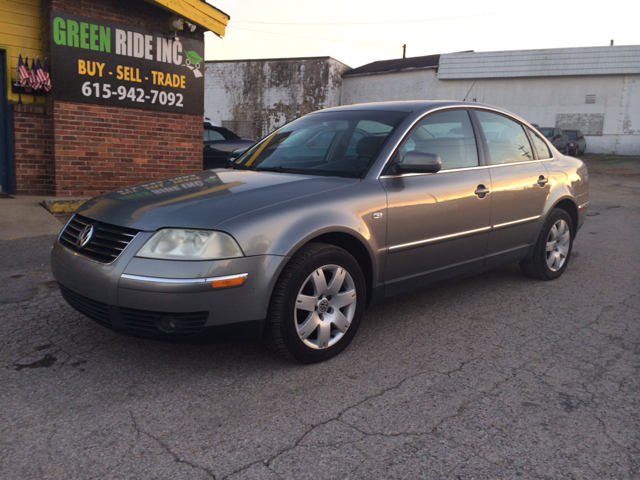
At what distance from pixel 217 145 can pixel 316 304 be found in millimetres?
9044

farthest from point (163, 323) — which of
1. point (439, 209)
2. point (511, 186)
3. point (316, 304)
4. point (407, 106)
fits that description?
point (511, 186)

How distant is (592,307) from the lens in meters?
4.42

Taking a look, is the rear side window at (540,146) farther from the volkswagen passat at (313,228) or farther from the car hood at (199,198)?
the car hood at (199,198)

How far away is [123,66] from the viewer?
28.0 ft

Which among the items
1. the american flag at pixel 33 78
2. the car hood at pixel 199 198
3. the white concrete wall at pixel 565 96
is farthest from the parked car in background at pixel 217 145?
the white concrete wall at pixel 565 96

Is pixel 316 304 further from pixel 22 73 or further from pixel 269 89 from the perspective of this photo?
pixel 269 89

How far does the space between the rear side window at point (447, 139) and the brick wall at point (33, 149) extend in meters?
6.27

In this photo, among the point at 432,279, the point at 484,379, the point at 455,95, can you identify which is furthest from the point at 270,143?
the point at 455,95

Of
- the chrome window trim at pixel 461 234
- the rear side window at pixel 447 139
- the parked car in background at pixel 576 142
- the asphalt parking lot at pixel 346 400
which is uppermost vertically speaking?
the parked car in background at pixel 576 142

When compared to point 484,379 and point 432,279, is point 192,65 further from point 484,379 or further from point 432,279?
point 484,379

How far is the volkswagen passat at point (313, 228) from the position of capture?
9.27 feet

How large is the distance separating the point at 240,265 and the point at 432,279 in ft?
5.54

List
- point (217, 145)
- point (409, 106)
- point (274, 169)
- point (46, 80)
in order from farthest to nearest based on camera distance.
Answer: point (217, 145), point (46, 80), point (409, 106), point (274, 169)

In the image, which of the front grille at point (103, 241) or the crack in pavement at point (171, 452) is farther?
the front grille at point (103, 241)
